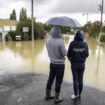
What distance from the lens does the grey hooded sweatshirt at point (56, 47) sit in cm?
649

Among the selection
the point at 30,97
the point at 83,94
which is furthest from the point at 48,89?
the point at 83,94

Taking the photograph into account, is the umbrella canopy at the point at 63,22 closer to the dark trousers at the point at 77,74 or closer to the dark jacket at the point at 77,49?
the dark jacket at the point at 77,49

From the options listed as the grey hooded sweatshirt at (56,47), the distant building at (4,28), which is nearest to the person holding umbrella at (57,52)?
the grey hooded sweatshirt at (56,47)

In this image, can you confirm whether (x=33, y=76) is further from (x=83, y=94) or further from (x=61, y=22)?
(x=61, y=22)

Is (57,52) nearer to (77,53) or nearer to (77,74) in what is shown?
(77,53)

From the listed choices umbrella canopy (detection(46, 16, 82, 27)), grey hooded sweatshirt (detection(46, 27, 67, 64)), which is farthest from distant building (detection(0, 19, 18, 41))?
grey hooded sweatshirt (detection(46, 27, 67, 64))

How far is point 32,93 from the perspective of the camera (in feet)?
24.8

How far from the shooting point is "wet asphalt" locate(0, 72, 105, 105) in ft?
22.2

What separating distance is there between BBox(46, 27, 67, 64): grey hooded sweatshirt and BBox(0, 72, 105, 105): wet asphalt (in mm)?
1064

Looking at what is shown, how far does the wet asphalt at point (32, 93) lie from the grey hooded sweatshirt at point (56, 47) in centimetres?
106

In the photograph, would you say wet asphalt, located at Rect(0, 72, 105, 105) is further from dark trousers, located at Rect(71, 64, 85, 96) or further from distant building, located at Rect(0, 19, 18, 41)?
distant building, located at Rect(0, 19, 18, 41)

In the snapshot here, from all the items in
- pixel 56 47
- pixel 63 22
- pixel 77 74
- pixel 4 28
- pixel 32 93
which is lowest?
pixel 32 93

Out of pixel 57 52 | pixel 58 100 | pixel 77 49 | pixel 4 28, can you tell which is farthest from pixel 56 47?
pixel 4 28

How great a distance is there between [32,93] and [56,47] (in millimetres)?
1742
